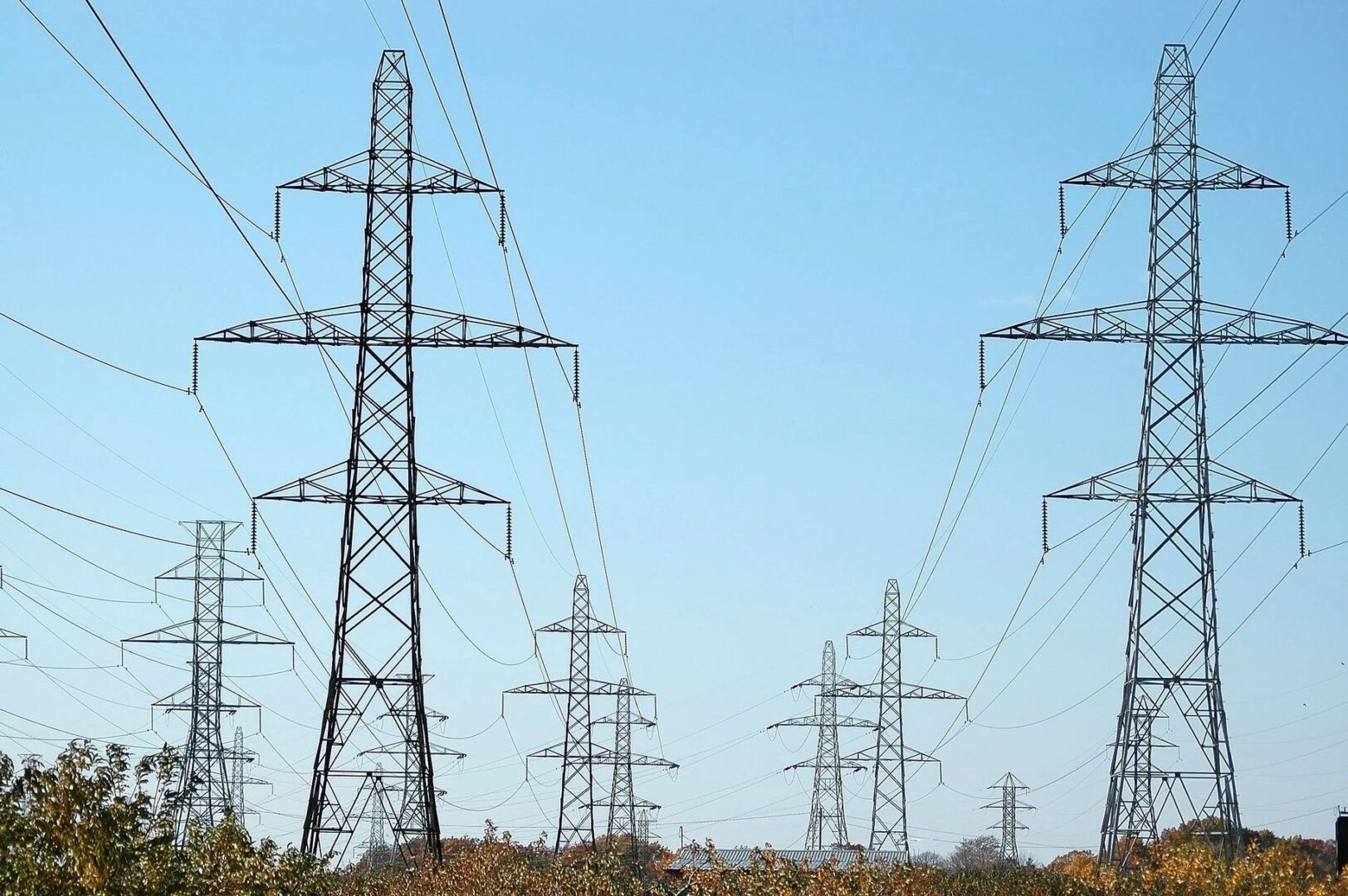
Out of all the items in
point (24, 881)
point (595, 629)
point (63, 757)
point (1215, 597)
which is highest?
point (595, 629)

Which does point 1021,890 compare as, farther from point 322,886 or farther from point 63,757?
point 63,757

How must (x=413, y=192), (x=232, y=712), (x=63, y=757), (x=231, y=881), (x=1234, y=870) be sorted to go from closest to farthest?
(x=63, y=757), (x=231, y=881), (x=413, y=192), (x=1234, y=870), (x=232, y=712)

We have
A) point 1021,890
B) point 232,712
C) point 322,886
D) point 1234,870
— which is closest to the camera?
point 322,886

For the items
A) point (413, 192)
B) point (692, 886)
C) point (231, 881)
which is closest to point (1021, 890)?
point (692, 886)

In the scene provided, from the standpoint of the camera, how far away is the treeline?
88.9ft

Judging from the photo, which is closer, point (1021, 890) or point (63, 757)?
point (63, 757)

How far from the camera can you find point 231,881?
31516 millimetres

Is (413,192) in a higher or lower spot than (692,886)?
higher

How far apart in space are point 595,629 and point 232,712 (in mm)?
16509

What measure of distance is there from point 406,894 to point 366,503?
892 cm

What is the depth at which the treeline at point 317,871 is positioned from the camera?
88.9ft

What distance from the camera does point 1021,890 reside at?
65188 millimetres

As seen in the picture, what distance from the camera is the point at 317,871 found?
39.2m

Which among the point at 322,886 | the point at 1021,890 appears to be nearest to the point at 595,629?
the point at 1021,890
